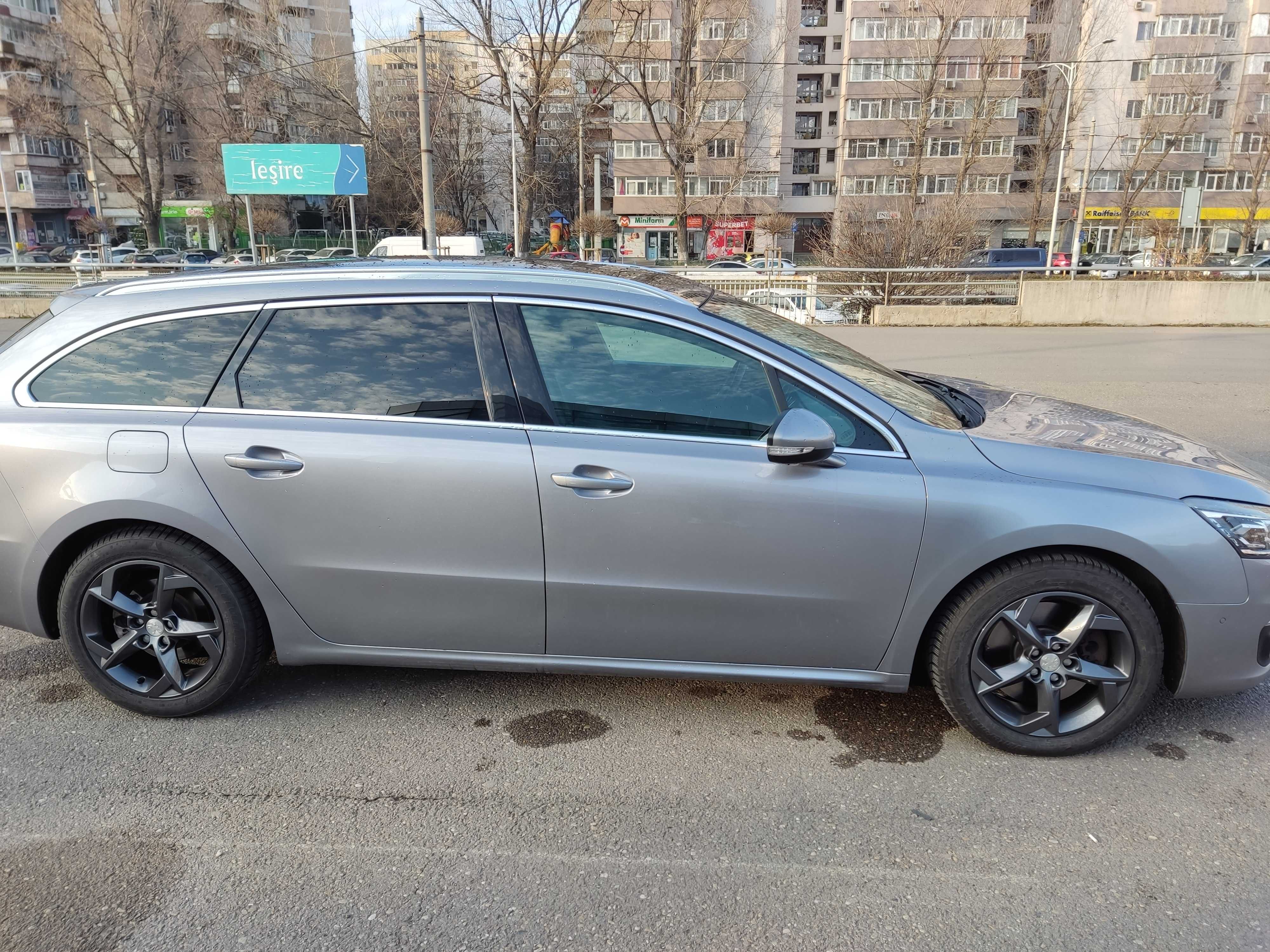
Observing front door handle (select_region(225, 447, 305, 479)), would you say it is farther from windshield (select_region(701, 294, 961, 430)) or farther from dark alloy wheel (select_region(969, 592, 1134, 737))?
dark alloy wheel (select_region(969, 592, 1134, 737))

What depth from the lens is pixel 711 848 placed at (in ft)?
8.75

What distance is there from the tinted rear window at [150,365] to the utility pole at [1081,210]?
16.8 meters

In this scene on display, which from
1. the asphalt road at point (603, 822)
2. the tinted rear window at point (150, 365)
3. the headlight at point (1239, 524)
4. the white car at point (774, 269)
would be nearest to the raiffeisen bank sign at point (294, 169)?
the white car at point (774, 269)

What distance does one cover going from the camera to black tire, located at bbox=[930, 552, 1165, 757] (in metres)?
2.95

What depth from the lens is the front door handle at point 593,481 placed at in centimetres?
296

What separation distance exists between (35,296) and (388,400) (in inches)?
831

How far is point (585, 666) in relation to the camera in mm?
3205

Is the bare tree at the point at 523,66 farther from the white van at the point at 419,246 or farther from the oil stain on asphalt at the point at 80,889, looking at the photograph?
the oil stain on asphalt at the point at 80,889

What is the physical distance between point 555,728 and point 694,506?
3.48 ft

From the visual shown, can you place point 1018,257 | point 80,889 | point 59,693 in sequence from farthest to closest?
point 1018,257
point 59,693
point 80,889

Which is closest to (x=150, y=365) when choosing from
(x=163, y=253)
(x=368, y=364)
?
(x=368, y=364)

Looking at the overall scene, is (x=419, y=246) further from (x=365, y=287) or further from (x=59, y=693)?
(x=365, y=287)

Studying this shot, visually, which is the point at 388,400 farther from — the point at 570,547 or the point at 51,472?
the point at 51,472

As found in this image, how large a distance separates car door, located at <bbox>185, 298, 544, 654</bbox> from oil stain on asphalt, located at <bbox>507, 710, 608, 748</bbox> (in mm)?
347
